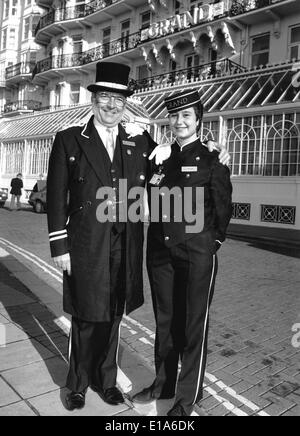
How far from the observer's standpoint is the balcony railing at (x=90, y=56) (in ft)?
86.9

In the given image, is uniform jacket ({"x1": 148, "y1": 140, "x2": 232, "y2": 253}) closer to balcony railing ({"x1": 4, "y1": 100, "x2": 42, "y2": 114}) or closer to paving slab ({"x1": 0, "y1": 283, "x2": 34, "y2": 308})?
paving slab ({"x1": 0, "y1": 283, "x2": 34, "y2": 308})

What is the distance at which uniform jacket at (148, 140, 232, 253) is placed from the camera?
282cm

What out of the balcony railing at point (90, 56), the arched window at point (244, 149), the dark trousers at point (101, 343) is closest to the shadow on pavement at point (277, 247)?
the arched window at point (244, 149)

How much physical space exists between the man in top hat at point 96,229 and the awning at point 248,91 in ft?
39.4

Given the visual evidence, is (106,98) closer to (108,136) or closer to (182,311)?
(108,136)

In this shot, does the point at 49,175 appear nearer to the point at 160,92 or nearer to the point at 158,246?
the point at 158,246

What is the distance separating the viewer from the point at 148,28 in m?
24.5

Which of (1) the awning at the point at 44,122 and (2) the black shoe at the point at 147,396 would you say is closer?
(2) the black shoe at the point at 147,396

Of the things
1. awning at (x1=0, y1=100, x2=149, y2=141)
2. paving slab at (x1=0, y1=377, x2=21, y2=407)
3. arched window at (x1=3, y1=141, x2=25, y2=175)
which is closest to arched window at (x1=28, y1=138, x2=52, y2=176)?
awning at (x1=0, y1=100, x2=149, y2=141)

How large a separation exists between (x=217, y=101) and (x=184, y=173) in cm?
1437

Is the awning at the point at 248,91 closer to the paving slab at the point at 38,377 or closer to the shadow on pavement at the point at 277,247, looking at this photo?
the shadow on pavement at the point at 277,247

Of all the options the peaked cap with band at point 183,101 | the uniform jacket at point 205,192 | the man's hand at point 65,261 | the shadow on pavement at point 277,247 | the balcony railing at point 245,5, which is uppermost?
the balcony railing at point 245,5

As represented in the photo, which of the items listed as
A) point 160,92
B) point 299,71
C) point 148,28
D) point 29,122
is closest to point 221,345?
point 299,71

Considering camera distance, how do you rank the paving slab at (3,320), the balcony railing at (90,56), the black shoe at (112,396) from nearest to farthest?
the black shoe at (112,396) < the paving slab at (3,320) < the balcony railing at (90,56)
